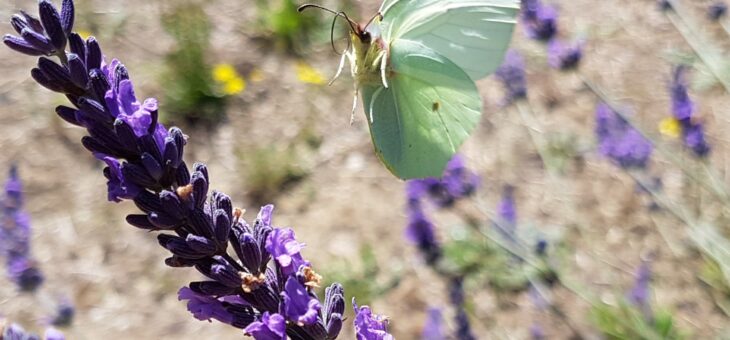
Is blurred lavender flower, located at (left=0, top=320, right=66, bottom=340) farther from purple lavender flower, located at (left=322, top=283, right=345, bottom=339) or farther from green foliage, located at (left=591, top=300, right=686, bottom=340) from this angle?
green foliage, located at (left=591, top=300, right=686, bottom=340)

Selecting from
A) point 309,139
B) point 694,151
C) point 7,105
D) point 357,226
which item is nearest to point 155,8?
point 7,105

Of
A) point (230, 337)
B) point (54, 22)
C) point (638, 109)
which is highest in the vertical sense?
point (54, 22)

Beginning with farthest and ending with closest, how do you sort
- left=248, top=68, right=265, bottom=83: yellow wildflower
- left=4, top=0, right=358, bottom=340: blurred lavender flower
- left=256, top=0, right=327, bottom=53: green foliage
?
left=256, top=0, right=327, bottom=53: green foliage < left=248, top=68, right=265, bottom=83: yellow wildflower < left=4, top=0, right=358, bottom=340: blurred lavender flower

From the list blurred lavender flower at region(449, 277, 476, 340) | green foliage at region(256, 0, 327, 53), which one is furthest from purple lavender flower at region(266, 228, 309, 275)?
green foliage at region(256, 0, 327, 53)

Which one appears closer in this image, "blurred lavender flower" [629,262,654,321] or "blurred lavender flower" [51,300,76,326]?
"blurred lavender flower" [51,300,76,326]

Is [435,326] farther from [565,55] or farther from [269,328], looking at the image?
[269,328]

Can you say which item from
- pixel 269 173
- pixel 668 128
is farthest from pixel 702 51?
pixel 269 173

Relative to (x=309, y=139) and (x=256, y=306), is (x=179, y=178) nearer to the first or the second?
(x=256, y=306)
